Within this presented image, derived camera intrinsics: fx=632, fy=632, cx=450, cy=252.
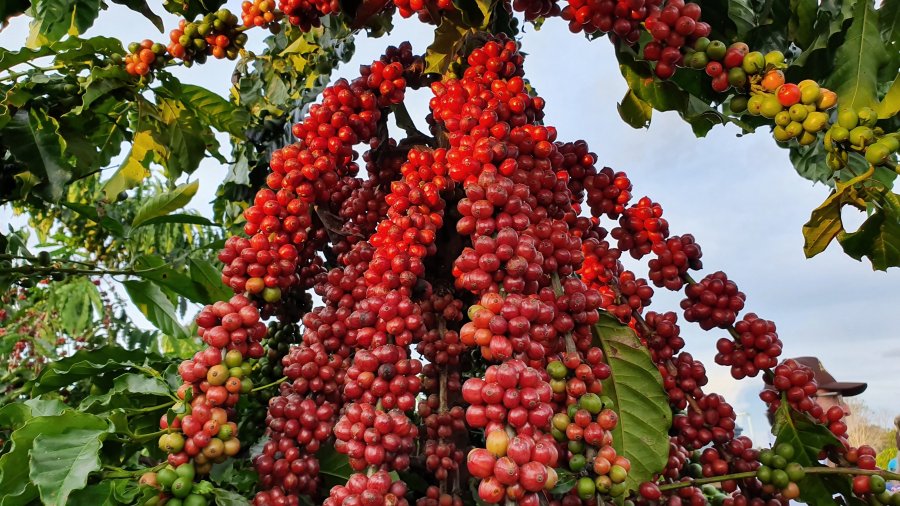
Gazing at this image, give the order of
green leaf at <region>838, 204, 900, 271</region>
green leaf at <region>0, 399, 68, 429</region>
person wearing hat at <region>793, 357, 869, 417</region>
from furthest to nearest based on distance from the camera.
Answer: person wearing hat at <region>793, 357, 869, 417</region> < green leaf at <region>0, 399, 68, 429</region> < green leaf at <region>838, 204, 900, 271</region>

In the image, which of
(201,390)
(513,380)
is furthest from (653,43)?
(201,390)

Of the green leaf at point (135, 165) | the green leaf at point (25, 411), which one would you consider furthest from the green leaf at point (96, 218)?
the green leaf at point (25, 411)

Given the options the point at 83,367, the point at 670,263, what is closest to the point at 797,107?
the point at 670,263

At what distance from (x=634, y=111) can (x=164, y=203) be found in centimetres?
88

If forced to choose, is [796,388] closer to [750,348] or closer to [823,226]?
[750,348]

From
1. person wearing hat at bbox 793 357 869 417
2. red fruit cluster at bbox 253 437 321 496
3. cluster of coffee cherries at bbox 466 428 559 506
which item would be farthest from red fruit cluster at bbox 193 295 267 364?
person wearing hat at bbox 793 357 869 417

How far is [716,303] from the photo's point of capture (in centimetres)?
88

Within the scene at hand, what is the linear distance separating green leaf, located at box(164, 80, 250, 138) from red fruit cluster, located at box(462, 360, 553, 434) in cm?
91

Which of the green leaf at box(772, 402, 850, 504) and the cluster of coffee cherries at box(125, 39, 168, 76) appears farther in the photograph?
the cluster of coffee cherries at box(125, 39, 168, 76)

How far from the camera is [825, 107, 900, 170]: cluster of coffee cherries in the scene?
0.60 m

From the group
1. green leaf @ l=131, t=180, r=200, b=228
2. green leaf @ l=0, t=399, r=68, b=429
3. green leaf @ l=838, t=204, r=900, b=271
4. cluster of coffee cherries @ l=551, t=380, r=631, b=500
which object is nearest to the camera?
cluster of coffee cherries @ l=551, t=380, r=631, b=500

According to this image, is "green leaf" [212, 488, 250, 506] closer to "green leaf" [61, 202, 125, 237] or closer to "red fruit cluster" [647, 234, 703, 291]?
"red fruit cluster" [647, 234, 703, 291]

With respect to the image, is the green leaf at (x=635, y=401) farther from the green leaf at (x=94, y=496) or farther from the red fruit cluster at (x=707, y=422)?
the green leaf at (x=94, y=496)

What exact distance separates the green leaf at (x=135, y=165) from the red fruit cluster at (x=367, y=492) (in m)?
0.98
